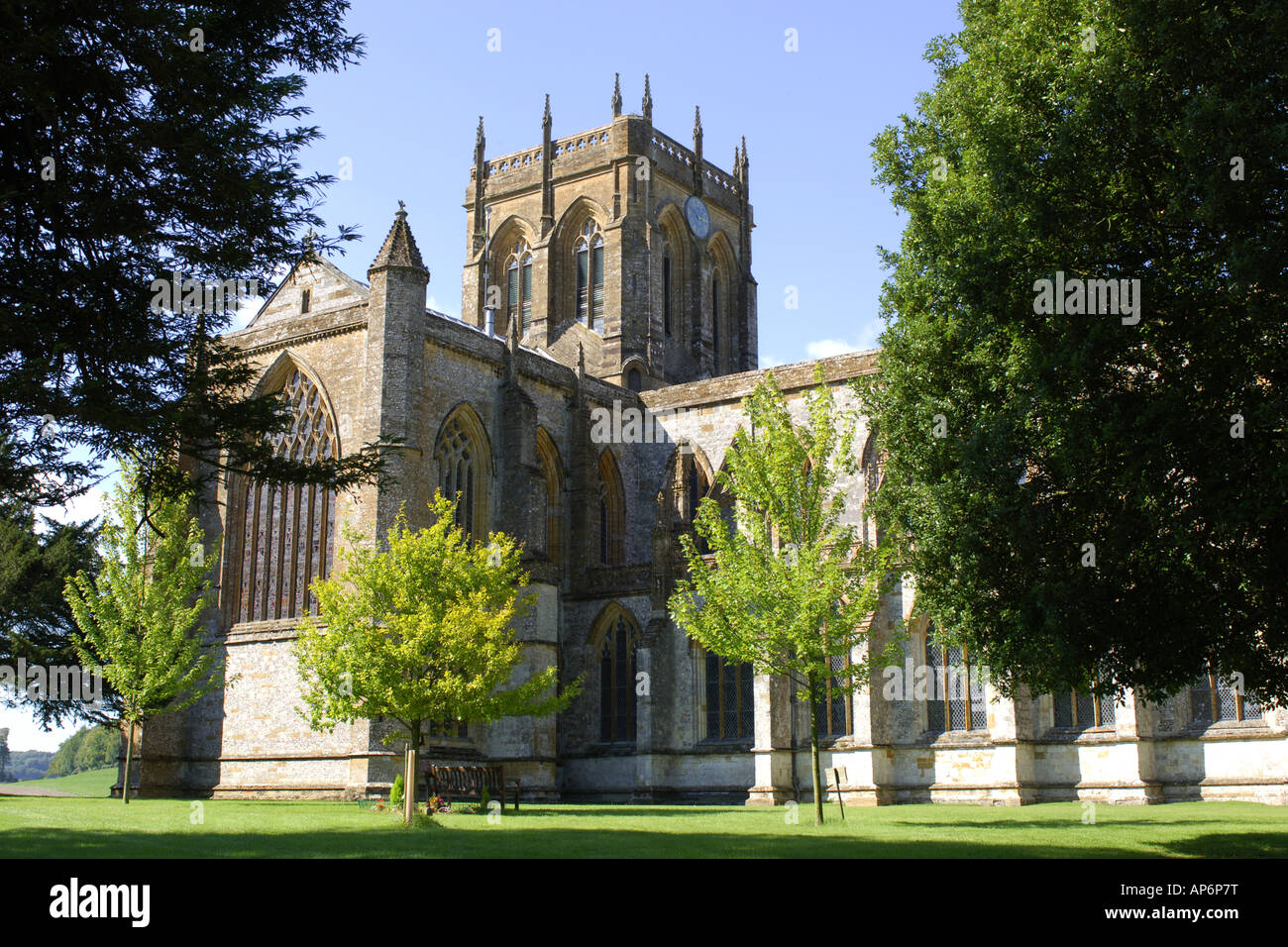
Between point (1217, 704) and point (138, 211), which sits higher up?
point (138, 211)

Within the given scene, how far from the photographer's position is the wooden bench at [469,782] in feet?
89.0

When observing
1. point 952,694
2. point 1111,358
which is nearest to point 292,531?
point 952,694

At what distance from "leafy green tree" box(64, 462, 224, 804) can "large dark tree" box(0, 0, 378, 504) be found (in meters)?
15.4

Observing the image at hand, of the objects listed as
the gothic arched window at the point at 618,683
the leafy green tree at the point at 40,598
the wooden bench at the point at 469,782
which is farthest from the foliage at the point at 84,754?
the wooden bench at the point at 469,782

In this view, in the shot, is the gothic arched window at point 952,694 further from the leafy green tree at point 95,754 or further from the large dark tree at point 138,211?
the leafy green tree at point 95,754

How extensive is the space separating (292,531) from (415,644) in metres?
14.3

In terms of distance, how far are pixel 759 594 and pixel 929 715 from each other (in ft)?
32.0

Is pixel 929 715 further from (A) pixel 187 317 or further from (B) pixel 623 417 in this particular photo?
(A) pixel 187 317

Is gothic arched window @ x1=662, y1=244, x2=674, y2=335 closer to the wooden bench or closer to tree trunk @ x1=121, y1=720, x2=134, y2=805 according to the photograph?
tree trunk @ x1=121, y1=720, x2=134, y2=805

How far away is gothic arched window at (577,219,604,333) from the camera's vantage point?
165 feet

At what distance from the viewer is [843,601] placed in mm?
27234

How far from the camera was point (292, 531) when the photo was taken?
34125 millimetres

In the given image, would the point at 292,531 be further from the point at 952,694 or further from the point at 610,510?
the point at 952,694
